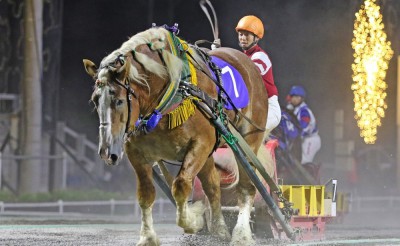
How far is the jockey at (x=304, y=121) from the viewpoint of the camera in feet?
54.7

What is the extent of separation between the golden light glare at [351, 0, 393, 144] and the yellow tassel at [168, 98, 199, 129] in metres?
11.4

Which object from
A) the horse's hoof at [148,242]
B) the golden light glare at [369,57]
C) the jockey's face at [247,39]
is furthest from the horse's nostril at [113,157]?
the golden light glare at [369,57]

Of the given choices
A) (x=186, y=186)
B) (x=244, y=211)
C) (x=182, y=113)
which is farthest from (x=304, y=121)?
(x=186, y=186)

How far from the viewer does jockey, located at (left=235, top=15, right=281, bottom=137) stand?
36.0ft

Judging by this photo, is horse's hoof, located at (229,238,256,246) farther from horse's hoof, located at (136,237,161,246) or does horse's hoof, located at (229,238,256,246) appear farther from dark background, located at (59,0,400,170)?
dark background, located at (59,0,400,170)

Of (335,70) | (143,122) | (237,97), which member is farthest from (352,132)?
(143,122)

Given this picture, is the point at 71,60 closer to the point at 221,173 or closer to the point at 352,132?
the point at 352,132

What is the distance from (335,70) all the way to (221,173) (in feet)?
43.9

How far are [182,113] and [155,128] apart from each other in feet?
0.98

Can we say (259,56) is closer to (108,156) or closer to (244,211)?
(244,211)

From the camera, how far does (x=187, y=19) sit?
2317cm

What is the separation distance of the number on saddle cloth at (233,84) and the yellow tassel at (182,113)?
851mm

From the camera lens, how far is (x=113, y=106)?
8.11 meters

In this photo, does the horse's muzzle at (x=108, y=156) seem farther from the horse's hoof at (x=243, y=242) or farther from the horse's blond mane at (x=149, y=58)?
the horse's hoof at (x=243, y=242)
